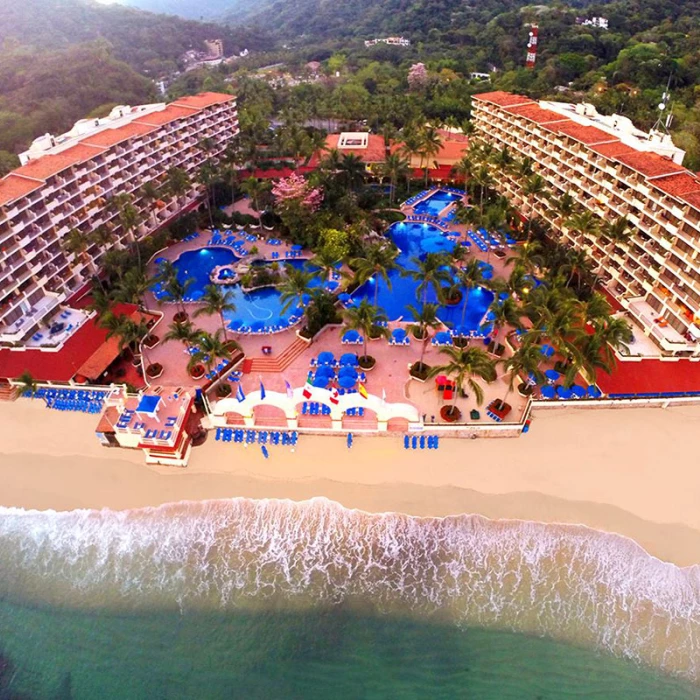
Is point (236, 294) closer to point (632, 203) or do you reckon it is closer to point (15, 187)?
point (15, 187)

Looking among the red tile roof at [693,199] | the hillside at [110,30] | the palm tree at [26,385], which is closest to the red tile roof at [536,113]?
the red tile roof at [693,199]

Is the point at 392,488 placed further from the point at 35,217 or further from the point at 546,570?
the point at 35,217

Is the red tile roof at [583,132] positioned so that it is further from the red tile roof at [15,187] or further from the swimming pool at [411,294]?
the red tile roof at [15,187]

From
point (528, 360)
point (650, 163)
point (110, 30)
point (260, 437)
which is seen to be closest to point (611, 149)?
point (650, 163)

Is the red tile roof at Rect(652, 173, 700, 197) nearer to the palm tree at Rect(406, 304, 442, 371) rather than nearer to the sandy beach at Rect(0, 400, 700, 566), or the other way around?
the sandy beach at Rect(0, 400, 700, 566)

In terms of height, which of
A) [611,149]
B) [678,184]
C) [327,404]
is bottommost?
[327,404]

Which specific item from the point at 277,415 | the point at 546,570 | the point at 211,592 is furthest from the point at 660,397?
the point at 211,592
